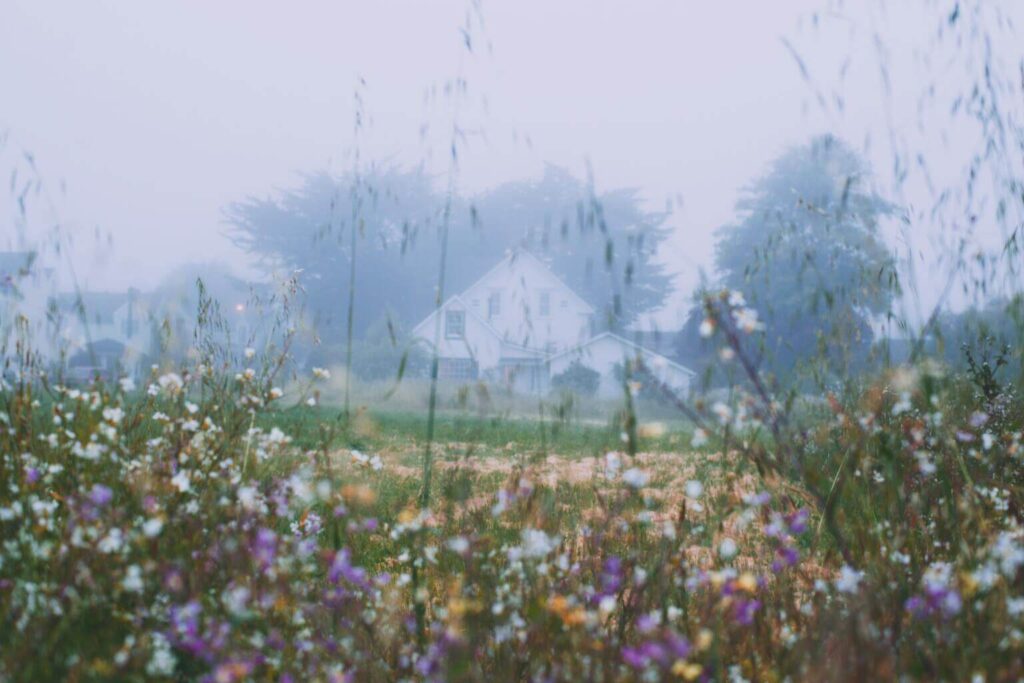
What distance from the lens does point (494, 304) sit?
46.5 meters

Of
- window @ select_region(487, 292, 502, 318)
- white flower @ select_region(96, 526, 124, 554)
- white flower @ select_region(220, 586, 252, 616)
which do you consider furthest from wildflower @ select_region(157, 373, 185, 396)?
window @ select_region(487, 292, 502, 318)

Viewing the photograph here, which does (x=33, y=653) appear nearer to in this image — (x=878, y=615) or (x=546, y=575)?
(x=546, y=575)

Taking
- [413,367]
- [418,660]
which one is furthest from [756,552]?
[413,367]

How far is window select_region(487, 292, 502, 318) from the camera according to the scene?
1797 inches

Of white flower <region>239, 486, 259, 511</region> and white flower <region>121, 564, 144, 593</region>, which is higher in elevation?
white flower <region>239, 486, 259, 511</region>

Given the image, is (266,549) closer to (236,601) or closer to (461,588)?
(236,601)

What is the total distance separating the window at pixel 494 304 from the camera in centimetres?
4566

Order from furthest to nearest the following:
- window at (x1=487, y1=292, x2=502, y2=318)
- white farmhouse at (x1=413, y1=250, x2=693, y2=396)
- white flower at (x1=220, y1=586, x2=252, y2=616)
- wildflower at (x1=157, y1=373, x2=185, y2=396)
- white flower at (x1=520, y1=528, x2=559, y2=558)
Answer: window at (x1=487, y1=292, x2=502, y2=318), white farmhouse at (x1=413, y1=250, x2=693, y2=396), wildflower at (x1=157, y1=373, x2=185, y2=396), white flower at (x1=520, y1=528, x2=559, y2=558), white flower at (x1=220, y1=586, x2=252, y2=616)

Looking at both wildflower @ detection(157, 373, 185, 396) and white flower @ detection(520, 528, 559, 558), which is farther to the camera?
wildflower @ detection(157, 373, 185, 396)

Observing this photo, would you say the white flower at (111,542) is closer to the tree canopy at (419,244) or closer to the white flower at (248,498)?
the white flower at (248,498)

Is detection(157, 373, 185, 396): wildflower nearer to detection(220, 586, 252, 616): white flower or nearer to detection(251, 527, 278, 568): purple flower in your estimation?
detection(251, 527, 278, 568): purple flower

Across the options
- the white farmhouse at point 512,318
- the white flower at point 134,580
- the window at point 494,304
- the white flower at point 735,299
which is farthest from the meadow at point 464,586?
the window at point 494,304

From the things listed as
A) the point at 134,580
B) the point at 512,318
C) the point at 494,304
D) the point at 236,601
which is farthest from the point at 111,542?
the point at 494,304

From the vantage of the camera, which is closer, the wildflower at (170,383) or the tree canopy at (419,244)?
the wildflower at (170,383)
